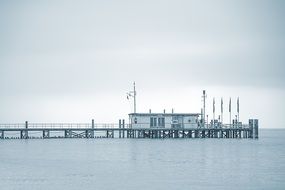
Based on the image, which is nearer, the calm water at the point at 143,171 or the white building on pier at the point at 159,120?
the calm water at the point at 143,171

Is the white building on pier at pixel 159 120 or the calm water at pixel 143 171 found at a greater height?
the white building on pier at pixel 159 120

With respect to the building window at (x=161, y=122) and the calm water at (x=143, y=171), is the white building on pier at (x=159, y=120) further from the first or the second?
the calm water at (x=143, y=171)

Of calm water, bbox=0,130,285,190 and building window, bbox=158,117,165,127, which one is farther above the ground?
building window, bbox=158,117,165,127

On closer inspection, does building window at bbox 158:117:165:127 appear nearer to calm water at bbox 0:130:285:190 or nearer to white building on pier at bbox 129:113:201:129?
white building on pier at bbox 129:113:201:129

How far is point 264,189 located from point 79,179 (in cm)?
1327

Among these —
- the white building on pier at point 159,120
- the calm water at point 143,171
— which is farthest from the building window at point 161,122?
the calm water at point 143,171

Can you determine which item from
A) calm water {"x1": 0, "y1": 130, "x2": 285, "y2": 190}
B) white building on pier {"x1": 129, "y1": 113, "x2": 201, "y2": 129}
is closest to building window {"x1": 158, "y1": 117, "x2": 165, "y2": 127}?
white building on pier {"x1": 129, "y1": 113, "x2": 201, "y2": 129}

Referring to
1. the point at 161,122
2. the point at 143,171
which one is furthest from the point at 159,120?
the point at 143,171

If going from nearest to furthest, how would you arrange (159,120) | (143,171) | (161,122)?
(143,171) < (159,120) < (161,122)

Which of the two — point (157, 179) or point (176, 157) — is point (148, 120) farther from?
point (157, 179)

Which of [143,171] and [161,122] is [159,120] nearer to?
[161,122]

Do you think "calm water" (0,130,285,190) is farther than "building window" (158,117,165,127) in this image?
No

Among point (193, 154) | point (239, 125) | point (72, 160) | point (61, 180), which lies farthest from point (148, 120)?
point (61, 180)

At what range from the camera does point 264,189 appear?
40562 millimetres
